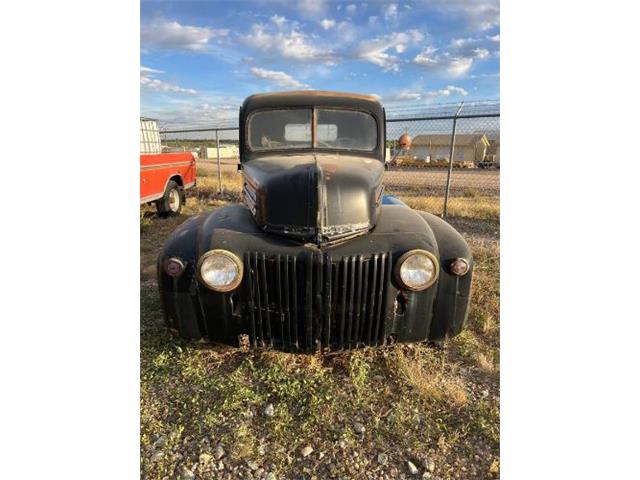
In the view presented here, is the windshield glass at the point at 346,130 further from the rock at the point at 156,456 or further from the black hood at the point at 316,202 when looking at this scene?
the rock at the point at 156,456

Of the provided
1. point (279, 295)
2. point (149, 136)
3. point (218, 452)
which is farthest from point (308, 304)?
point (149, 136)

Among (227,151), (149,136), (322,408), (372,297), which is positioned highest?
(227,151)

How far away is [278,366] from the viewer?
2.77m

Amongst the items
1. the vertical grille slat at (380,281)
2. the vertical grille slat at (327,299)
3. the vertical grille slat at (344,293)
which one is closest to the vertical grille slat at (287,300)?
the vertical grille slat at (327,299)

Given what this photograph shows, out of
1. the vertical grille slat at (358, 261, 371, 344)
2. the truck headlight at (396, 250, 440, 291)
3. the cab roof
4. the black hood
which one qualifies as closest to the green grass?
the vertical grille slat at (358, 261, 371, 344)

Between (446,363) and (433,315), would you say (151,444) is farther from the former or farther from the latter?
(446,363)

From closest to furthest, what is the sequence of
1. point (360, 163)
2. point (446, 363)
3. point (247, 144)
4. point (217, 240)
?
1. point (217, 240)
2. point (446, 363)
3. point (360, 163)
4. point (247, 144)

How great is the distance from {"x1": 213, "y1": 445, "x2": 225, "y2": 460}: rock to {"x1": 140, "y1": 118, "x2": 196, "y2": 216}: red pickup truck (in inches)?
211

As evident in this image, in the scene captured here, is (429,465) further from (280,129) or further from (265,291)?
(280,129)

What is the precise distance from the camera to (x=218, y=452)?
2.14m

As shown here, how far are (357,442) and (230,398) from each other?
889 millimetres

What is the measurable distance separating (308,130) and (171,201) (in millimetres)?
5687

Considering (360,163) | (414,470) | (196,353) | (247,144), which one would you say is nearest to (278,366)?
(196,353)

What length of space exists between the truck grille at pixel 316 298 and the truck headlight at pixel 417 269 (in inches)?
3.4
